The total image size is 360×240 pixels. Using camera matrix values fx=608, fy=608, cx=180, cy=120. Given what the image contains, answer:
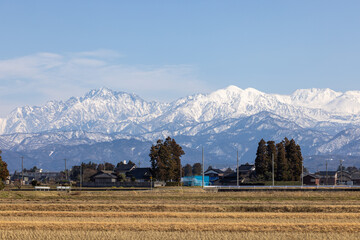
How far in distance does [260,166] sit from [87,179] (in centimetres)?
7023

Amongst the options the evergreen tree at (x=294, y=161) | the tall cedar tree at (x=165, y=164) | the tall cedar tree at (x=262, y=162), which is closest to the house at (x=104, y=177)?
the tall cedar tree at (x=165, y=164)

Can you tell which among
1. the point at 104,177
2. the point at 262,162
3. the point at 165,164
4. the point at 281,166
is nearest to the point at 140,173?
the point at 104,177

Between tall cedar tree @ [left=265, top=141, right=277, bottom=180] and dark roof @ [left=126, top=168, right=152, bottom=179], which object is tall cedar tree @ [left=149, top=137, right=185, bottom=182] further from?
dark roof @ [left=126, top=168, right=152, bottom=179]

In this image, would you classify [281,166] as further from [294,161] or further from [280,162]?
[294,161]

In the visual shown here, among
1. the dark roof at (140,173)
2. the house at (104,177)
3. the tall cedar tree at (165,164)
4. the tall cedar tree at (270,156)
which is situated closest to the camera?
the tall cedar tree at (165,164)

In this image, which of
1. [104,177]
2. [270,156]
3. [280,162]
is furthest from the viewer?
[104,177]

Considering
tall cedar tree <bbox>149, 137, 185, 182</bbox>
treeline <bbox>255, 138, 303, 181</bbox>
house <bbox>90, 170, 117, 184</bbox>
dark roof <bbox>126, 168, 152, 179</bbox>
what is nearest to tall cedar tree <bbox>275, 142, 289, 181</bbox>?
treeline <bbox>255, 138, 303, 181</bbox>

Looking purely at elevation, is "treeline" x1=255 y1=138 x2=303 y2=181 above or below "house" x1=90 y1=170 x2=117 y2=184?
above

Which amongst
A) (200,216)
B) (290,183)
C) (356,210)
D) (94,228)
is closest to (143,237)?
(94,228)

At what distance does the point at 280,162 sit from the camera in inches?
5610

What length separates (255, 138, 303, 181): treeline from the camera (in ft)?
467

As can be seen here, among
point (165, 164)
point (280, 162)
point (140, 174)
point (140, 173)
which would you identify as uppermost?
point (280, 162)

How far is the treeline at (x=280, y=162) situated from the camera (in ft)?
467

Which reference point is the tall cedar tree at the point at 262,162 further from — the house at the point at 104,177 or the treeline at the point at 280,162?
the house at the point at 104,177
